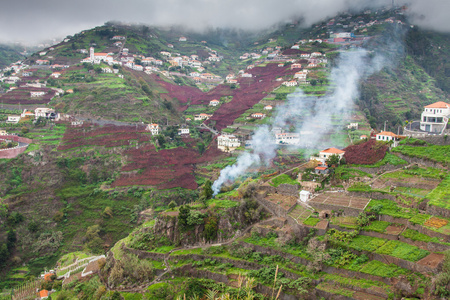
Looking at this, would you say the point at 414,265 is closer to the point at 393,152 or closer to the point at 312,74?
the point at 393,152

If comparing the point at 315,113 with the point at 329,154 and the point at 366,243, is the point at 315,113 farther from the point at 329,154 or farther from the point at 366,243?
the point at 366,243

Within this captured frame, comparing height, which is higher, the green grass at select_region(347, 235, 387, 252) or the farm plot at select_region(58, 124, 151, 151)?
the farm plot at select_region(58, 124, 151, 151)

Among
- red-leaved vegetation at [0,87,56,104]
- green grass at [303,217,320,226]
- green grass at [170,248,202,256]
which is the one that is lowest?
green grass at [170,248,202,256]

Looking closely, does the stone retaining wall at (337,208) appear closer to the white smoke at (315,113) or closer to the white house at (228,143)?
the white smoke at (315,113)

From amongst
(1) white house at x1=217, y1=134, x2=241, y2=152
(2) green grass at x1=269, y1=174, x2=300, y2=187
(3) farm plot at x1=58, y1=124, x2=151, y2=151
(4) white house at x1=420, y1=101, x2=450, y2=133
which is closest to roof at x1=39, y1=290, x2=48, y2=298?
(2) green grass at x1=269, y1=174, x2=300, y2=187

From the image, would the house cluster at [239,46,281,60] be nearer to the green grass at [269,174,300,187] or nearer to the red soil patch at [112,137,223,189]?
the red soil patch at [112,137,223,189]

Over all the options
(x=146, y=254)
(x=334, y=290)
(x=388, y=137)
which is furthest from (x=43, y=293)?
(x=388, y=137)

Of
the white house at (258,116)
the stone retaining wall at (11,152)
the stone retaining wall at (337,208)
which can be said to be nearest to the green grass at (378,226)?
the stone retaining wall at (337,208)
